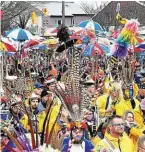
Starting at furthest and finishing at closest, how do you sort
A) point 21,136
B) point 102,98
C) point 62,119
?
point 102,98
point 62,119
point 21,136

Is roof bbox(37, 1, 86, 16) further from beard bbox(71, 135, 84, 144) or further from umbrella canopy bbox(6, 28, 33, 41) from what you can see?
beard bbox(71, 135, 84, 144)

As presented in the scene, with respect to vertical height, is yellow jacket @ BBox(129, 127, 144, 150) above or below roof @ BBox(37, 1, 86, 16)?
above

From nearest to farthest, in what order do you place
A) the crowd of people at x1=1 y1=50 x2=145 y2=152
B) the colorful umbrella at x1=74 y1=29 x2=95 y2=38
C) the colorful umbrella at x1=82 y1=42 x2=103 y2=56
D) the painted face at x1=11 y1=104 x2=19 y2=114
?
the crowd of people at x1=1 y1=50 x2=145 y2=152 → the painted face at x1=11 y1=104 x2=19 y2=114 → the colorful umbrella at x1=74 y1=29 x2=95 y2=38 → the colorful umbrella at x1=82 y1=42 x2=103 y2=56

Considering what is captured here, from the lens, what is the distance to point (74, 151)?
18.5 ft

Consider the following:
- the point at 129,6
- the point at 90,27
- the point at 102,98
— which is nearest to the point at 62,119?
the point at 102,98

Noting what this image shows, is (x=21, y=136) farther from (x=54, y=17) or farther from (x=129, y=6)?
(x=54, y=17)

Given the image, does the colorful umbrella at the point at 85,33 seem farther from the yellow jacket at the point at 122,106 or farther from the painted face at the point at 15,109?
the painted face at the point at 15,109

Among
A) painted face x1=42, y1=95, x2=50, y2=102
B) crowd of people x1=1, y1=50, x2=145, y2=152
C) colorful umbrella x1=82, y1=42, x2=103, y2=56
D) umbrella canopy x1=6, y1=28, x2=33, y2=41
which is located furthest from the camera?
umbrella canopy x1=6, y1=28, x2=33, y2=41

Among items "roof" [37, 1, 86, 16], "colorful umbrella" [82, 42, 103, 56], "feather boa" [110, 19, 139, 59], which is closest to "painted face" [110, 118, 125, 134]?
"feather boa" [110, 19, 139, 59]

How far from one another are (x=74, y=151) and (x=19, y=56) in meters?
14.8

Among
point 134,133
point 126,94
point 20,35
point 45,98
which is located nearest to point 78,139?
point 134,133

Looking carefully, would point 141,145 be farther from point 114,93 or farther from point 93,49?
point 93,49

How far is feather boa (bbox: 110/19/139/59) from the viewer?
9328 millimetres

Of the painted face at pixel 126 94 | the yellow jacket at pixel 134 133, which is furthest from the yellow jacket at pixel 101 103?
the yellow jacket at pixel 134 133
